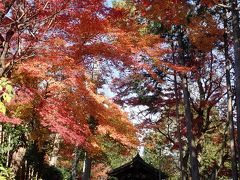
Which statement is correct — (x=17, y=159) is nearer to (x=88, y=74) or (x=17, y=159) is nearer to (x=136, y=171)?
(x=88, y=74)

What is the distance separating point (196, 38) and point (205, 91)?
11.5 feet

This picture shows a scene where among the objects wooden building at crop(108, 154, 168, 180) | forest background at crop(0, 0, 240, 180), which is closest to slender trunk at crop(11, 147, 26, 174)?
forest background at crop(0, 0, 240, 180)

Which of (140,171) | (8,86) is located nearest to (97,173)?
(140,171)

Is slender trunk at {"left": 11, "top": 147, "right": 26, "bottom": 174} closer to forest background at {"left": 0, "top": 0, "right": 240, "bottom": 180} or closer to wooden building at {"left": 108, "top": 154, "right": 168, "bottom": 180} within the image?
forest background at {"left": 0, "top": 0, "right": 240, "bottom": 180}

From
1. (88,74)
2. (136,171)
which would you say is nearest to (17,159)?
(88,74)

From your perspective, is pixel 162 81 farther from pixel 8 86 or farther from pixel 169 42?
pixel 8 86

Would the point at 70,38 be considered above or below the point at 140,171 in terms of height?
above

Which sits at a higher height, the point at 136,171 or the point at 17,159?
the point at 136,171

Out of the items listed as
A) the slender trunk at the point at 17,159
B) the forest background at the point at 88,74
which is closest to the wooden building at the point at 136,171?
the forest background at the point at 88,74

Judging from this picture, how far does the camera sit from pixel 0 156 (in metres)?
12.2

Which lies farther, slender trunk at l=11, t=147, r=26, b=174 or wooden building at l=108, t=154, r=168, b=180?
wooden building at l=108, t=154, r=168, b=180

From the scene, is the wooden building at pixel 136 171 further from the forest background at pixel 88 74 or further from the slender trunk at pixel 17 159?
the slender trunk at pixel 17 159

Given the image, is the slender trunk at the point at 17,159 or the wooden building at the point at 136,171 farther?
the wooden building at the point at 136,171

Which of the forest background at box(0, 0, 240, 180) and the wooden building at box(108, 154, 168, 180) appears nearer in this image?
the forest background at box(0, 0, 240, 180)
